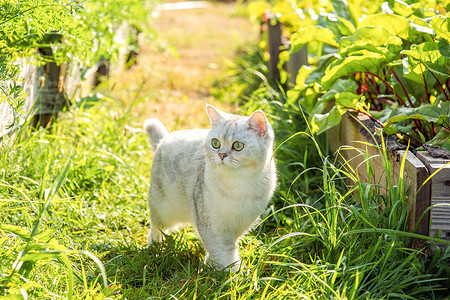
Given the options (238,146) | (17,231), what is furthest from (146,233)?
(17,231)

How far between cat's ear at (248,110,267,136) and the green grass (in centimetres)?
34

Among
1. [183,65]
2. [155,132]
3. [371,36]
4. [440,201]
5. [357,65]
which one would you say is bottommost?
[183,65]

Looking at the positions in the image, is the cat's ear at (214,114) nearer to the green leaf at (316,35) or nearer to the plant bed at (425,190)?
the plant bed at (425,190)

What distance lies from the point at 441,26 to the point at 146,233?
1.97 metres

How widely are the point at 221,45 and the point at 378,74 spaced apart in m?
4.99

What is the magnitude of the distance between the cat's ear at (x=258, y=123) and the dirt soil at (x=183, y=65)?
5.65 feet

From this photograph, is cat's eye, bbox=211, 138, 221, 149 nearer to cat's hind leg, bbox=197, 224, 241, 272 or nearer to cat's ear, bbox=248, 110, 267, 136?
cat's ear, bbox=248, 110, 267, 136

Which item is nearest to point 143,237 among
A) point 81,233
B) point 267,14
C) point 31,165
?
point 81,233

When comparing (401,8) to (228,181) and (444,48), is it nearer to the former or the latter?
(444,48)

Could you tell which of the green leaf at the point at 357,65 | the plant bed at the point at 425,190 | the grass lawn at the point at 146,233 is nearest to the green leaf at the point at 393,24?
the green leaf at the point at 357,65

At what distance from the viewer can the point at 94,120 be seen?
12.6 ft

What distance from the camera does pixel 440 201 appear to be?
2.17 metres

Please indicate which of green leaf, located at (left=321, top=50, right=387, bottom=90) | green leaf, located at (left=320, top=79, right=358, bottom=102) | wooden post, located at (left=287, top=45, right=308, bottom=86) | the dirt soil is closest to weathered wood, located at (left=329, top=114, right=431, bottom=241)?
green leaf, located at (left=320, top=79, right=358, bottom=102)

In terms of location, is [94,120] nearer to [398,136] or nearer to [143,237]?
[143,237]
